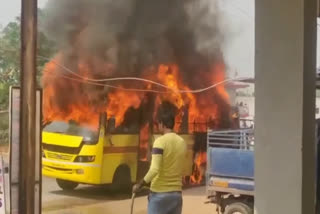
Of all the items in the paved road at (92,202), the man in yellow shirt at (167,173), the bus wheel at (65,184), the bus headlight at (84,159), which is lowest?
the paved road at (92,202)

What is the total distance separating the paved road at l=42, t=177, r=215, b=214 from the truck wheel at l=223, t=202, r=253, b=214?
1.52 meters

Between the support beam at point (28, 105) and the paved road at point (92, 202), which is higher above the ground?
the support beam at point (28, 105)

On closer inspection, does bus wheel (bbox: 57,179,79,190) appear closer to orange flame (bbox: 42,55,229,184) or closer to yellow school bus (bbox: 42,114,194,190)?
yellow school bus (bbox: 42,114,194,190)

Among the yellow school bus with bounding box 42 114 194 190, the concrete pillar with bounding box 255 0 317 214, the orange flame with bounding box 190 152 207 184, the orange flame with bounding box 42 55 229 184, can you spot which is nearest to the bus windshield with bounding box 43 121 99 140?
the yellow school bus with bounding box 42 114 194 190

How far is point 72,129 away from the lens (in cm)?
991

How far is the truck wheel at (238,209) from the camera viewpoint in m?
7.32

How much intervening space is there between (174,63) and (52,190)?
5935 millimetres

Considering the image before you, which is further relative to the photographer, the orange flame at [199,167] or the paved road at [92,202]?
the orange flame at [199,167]

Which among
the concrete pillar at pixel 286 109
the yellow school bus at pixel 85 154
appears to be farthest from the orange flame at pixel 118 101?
the concrete pillar at pixel 286 109

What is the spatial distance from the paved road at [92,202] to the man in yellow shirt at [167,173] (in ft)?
14.0

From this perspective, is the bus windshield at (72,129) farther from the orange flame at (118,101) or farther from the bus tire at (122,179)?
the bus tire at (122,179)

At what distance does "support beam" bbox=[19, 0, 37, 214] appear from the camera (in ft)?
11.1

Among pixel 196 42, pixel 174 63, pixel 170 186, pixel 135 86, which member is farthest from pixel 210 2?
pixel 170 186

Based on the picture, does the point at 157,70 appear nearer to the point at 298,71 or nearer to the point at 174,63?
the point at 174,63
